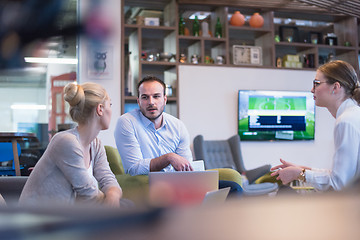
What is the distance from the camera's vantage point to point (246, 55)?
577cm

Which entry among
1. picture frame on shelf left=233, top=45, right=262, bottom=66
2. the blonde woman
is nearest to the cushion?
the blonde woman

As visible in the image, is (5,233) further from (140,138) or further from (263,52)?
(263,52)

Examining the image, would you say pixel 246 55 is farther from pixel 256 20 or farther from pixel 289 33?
pixel 289 33

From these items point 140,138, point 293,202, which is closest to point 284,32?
point 140,138

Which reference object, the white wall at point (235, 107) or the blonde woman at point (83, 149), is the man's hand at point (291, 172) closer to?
the blonde woman at point (83, 149)

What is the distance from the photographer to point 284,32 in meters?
6.01

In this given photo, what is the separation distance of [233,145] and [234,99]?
0.72 m

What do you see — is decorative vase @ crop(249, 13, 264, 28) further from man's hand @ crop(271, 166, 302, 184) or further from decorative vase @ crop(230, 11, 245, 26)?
man's hand @ crop(271, 166, 302, 184)

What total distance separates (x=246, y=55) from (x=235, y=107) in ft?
2.44

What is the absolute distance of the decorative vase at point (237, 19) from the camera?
5695mm

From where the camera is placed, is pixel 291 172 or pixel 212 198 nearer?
pixel 212 198

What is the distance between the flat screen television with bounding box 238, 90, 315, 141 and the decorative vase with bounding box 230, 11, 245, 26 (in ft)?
3.07

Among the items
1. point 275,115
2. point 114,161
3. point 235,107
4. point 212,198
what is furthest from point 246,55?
point 212,198

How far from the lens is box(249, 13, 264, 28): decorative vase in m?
5.75
